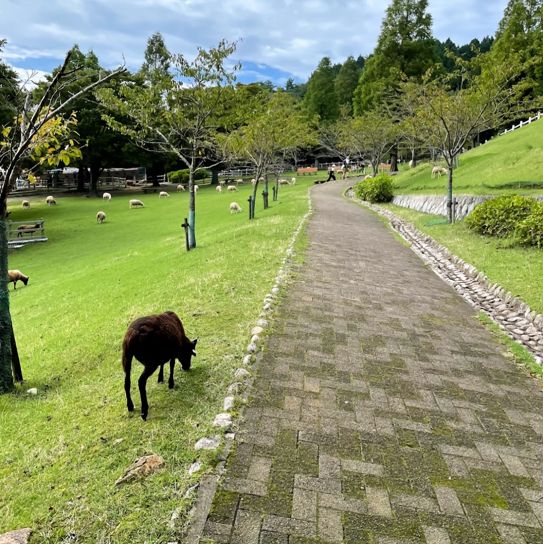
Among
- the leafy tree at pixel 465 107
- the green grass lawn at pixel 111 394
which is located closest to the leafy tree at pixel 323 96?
the leafy tree at pixel 465 107

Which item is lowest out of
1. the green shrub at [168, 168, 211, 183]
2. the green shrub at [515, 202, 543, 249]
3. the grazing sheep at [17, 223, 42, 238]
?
the grazing sheep at [17, 223, 42, 238]

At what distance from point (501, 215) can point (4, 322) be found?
45.5ft

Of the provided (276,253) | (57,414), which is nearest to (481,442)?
(57,414)

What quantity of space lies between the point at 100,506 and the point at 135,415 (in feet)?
4.23

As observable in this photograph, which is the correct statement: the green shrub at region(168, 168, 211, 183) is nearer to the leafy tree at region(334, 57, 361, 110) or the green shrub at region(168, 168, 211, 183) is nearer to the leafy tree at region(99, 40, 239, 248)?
the leafy tree at region(334, 57, 361, 110)

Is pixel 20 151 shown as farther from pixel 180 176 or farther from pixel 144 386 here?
pixel 180 176

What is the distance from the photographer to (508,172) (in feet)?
68.6

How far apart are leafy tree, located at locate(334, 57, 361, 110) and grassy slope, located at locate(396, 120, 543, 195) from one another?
1579 inches

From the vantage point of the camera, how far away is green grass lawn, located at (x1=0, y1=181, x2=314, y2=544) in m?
3.51

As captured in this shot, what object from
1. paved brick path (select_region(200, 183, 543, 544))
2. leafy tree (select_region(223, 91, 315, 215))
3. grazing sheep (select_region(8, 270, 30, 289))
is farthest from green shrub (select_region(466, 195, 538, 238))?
grazing sheep (select_region(8, 270, 30, 289))

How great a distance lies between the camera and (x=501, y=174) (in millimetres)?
21109

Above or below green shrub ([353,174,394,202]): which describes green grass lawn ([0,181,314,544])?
below

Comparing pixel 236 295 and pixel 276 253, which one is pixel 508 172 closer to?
pixel 276 253

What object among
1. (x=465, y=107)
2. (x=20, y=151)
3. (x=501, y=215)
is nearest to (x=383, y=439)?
(x=20, y=151)
